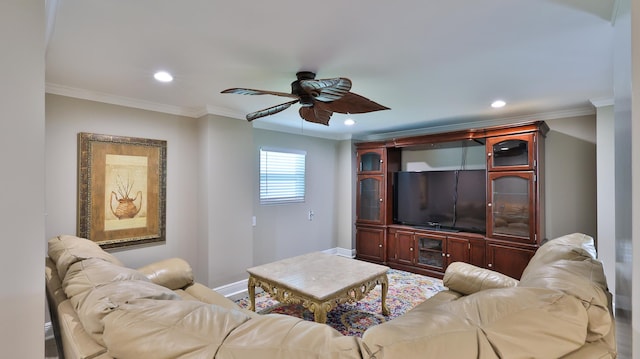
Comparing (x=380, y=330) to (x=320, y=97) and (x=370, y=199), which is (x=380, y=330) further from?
(x=370, y=199)

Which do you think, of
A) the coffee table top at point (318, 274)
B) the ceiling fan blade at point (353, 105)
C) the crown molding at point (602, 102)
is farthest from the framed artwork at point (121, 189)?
the crown molding at point (602, 102)

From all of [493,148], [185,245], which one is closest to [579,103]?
[493,148]

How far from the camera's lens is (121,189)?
3.13 m

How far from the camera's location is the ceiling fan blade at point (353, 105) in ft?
7.31

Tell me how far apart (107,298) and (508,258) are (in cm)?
418

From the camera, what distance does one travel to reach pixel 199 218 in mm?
3684

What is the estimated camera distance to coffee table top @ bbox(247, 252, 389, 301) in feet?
8.45

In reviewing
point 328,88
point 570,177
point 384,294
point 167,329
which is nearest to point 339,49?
point 328,88

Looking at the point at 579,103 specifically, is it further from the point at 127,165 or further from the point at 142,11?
the point at 127,165

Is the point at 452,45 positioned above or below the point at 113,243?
above

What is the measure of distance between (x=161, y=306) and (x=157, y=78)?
6.95 feet

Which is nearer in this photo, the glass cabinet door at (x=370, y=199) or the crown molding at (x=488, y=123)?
the crown molding at (x=488, y=123)

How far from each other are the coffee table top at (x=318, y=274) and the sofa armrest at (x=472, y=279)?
69 cm

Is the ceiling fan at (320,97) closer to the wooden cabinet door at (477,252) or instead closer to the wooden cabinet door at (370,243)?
the wooden cabinet door at (477,252)
